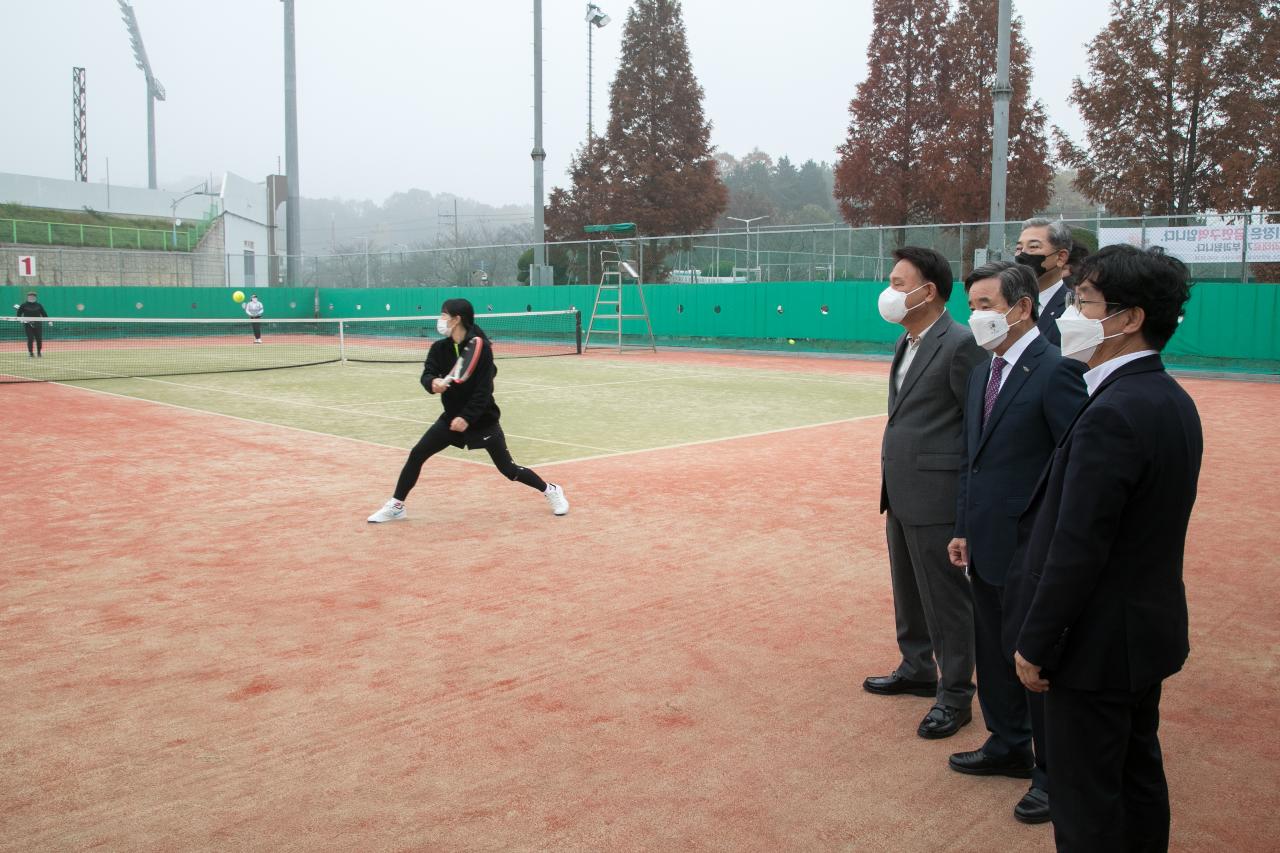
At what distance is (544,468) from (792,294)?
18.5 meters

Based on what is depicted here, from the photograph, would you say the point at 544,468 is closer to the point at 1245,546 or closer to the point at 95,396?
the point at 1245,546

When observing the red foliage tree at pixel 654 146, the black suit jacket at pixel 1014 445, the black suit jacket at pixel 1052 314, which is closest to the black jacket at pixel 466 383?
the black suit jacket at pixel 1052 314

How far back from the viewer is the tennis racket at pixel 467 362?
26.7 feet

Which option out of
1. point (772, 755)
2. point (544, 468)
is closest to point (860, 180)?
point (544, 468)

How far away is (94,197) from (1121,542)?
6725 cm

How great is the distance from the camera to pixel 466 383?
820 cm

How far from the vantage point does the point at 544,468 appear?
1077cm

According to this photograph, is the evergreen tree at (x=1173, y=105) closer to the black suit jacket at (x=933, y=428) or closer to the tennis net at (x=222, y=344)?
→ the tennis net at (x=222, y=344)

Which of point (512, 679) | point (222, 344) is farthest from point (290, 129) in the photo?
point (512, 679)

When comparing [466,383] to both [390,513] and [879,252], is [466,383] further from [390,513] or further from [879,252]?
[879,252]

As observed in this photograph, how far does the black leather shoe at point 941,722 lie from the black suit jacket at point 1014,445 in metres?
0.83

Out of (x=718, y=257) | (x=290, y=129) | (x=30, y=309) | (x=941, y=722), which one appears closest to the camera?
(x=941, y=722)

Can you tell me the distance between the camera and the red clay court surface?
368cm

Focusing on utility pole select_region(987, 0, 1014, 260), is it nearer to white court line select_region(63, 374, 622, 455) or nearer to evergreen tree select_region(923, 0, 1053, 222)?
white court line select_region(63, 374, 622, 455)
